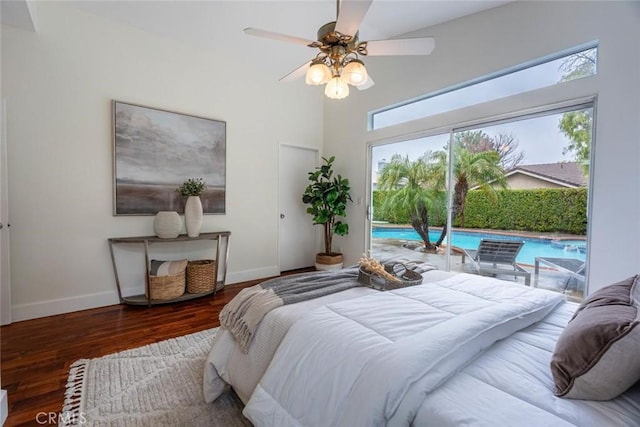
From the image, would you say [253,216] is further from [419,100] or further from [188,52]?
[419,100]

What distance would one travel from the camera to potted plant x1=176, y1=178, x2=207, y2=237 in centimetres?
330

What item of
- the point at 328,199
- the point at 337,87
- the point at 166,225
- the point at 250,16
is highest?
the point at 250,16

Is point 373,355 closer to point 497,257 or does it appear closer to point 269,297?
A: point 269,297

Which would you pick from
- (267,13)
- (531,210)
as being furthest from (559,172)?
(267,13)

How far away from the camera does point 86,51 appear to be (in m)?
2.89

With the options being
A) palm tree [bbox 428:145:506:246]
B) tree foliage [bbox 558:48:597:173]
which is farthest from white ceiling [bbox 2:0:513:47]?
palm tree [bbox 428:145:506:246]

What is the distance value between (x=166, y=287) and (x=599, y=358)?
11.1 feet

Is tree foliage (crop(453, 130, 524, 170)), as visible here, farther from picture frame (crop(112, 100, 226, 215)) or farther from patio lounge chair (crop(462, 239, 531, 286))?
picture frame (crop(112, 100, 226, 215))

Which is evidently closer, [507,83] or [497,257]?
[507,83]

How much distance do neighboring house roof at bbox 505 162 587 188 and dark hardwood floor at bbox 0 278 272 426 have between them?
3.34 m

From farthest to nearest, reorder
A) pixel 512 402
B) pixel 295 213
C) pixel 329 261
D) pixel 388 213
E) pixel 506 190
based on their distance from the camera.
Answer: pixel 295 213 → pixel 329 261 → pixel 388 213 → pixel 506 190 → pixel 512 402

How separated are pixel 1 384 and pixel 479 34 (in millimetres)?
4810

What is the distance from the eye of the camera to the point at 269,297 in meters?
1.50

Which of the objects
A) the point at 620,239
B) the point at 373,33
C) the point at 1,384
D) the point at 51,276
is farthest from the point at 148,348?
the point at 373,33
